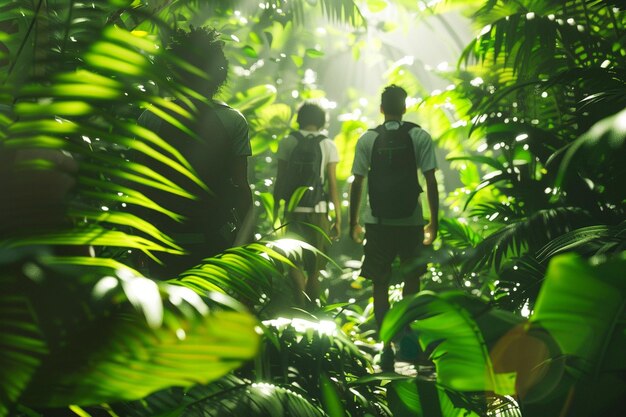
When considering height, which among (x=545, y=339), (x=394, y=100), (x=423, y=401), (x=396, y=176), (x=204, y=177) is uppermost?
(x=394, y=100)

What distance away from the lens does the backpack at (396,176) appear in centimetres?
445

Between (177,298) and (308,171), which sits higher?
(308,171)

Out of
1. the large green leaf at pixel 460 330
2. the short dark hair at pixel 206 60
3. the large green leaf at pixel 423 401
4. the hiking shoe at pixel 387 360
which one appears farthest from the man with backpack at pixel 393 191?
the large green leaf at pixel 460 330

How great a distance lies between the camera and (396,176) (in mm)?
4465

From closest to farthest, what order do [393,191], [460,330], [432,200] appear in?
[460,330] → [393,191] → [432,200]

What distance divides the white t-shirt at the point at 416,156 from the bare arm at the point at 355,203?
64 millimetres

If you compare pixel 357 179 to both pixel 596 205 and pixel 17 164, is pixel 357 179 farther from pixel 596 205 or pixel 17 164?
pixel 17 164

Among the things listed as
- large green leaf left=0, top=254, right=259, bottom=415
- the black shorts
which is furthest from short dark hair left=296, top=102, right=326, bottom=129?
large green leaf left=0, top=254, right=259, bottom=415

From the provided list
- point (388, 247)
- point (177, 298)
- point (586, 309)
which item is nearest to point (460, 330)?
point (586, 309)

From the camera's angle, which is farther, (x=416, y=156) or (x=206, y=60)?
(x=416, y=156)

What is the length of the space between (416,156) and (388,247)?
620mm

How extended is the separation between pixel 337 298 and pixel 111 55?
7.09 m

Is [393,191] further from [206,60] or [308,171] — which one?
[206,60]

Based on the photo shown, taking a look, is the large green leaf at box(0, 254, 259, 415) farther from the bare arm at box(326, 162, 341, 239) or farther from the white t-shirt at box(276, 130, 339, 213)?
the bare arm at box(326, 162, 341, 239)
